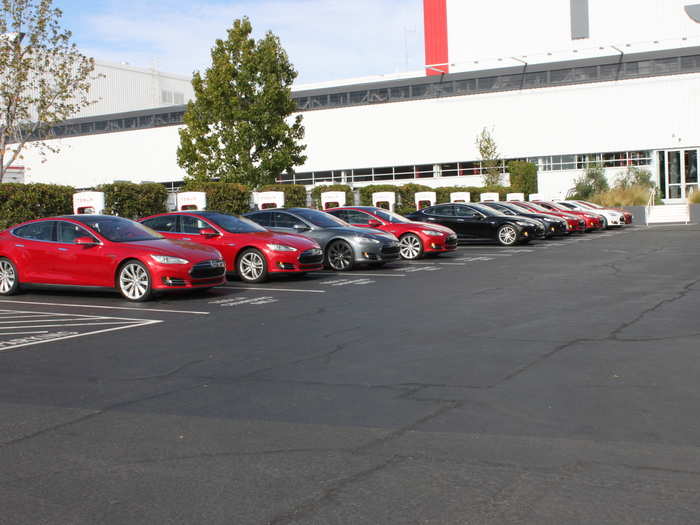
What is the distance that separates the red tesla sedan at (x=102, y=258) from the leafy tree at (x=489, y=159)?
139ft

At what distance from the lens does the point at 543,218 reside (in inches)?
1142

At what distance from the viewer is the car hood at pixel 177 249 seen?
12914mm

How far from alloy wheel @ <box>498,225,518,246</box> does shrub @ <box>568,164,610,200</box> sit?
82.1 ft

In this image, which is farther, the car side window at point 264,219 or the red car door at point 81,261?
the car side window at point 264,219

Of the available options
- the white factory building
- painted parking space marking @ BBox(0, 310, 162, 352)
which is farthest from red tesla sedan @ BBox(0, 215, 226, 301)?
the white factory building

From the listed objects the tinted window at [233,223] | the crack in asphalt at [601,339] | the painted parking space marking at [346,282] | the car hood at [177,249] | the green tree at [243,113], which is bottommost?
the crack in asphalt at [601,339]

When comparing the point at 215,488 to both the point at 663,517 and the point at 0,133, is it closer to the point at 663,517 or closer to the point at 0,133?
the point at 663,517

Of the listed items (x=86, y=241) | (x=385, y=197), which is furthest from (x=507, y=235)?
(x=86, y=241)

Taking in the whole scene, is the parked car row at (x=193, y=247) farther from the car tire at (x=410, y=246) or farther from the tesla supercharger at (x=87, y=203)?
the tesla supercharger at (x=87, y=203)

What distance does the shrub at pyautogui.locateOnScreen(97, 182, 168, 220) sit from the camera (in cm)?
2355

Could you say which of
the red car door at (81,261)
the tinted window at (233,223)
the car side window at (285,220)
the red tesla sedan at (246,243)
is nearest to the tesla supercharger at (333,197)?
the car side window at (285,220)

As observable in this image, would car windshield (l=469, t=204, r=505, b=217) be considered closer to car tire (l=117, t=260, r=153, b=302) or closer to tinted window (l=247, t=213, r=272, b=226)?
tinted window (l=247, t=213, r=272, b=226)

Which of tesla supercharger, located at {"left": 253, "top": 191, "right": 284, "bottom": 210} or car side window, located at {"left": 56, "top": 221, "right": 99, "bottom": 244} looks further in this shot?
tesla supercharger, located at {"left": 253, "top": 191, "right": 284, "bottom": 210}

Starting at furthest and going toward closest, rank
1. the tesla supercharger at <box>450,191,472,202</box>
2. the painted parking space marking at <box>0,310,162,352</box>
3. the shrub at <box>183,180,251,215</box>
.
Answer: the tesla supercharger at <box>450,191,472,202</box>, the shrub at <box>183,180,251,215</box>, the painted parking space marking at <box>0,310,162,352</box>
